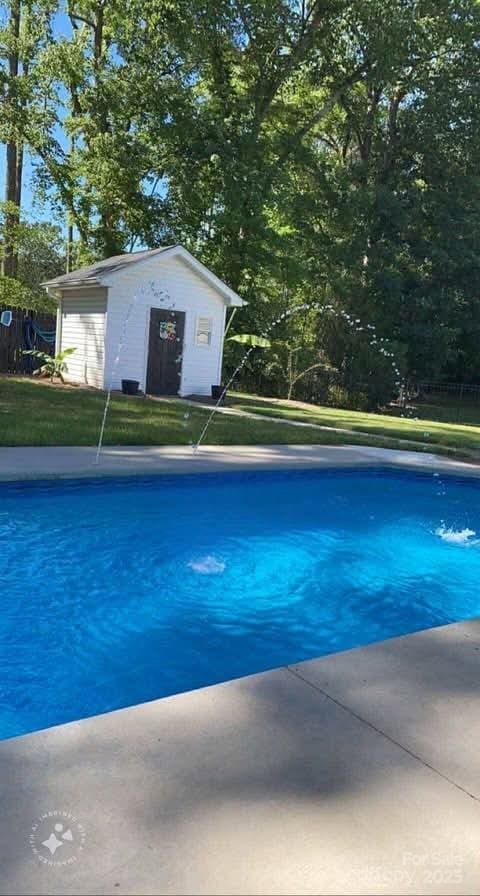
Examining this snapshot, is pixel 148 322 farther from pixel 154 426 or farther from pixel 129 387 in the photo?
pixel 154 426

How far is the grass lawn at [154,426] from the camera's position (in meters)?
10.1

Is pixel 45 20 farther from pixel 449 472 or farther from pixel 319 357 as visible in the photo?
pixel 449 472

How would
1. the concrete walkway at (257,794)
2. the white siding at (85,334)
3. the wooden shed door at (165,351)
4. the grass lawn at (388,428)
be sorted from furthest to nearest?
1. the wooden shed door at (165,351)
2. the white siding at (85,334)
3. the grass lawn at (388,428)
4. the concrete walkway at (257,794)

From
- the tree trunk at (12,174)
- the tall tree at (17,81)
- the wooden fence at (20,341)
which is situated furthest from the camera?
the tree trunk at (12,174)

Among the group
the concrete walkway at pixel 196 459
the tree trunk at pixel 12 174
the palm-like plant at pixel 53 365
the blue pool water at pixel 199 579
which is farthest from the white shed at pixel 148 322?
the tree trunk at pixel 12 174

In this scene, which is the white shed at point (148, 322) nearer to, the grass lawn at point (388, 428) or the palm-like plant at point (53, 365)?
the palm-like plant at point (53, 365)

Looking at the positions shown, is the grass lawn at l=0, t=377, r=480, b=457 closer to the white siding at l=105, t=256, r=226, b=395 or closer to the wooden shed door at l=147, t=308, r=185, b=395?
the white siding at l=105, t=256, r=226, b=395

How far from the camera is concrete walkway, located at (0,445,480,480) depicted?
25.6 ft

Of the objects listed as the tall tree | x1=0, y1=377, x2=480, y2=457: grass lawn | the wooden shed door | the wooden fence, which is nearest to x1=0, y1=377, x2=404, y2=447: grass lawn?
x1=0, y1=377, x2=480, y2=457: grass lawn

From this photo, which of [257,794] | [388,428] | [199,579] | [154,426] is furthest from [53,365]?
[257,794]

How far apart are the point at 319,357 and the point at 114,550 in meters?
17.9

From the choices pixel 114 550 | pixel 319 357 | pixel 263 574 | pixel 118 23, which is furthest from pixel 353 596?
pixel 118 23

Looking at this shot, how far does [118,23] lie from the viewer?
2405 cm

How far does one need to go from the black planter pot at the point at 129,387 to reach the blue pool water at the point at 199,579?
8675mm
